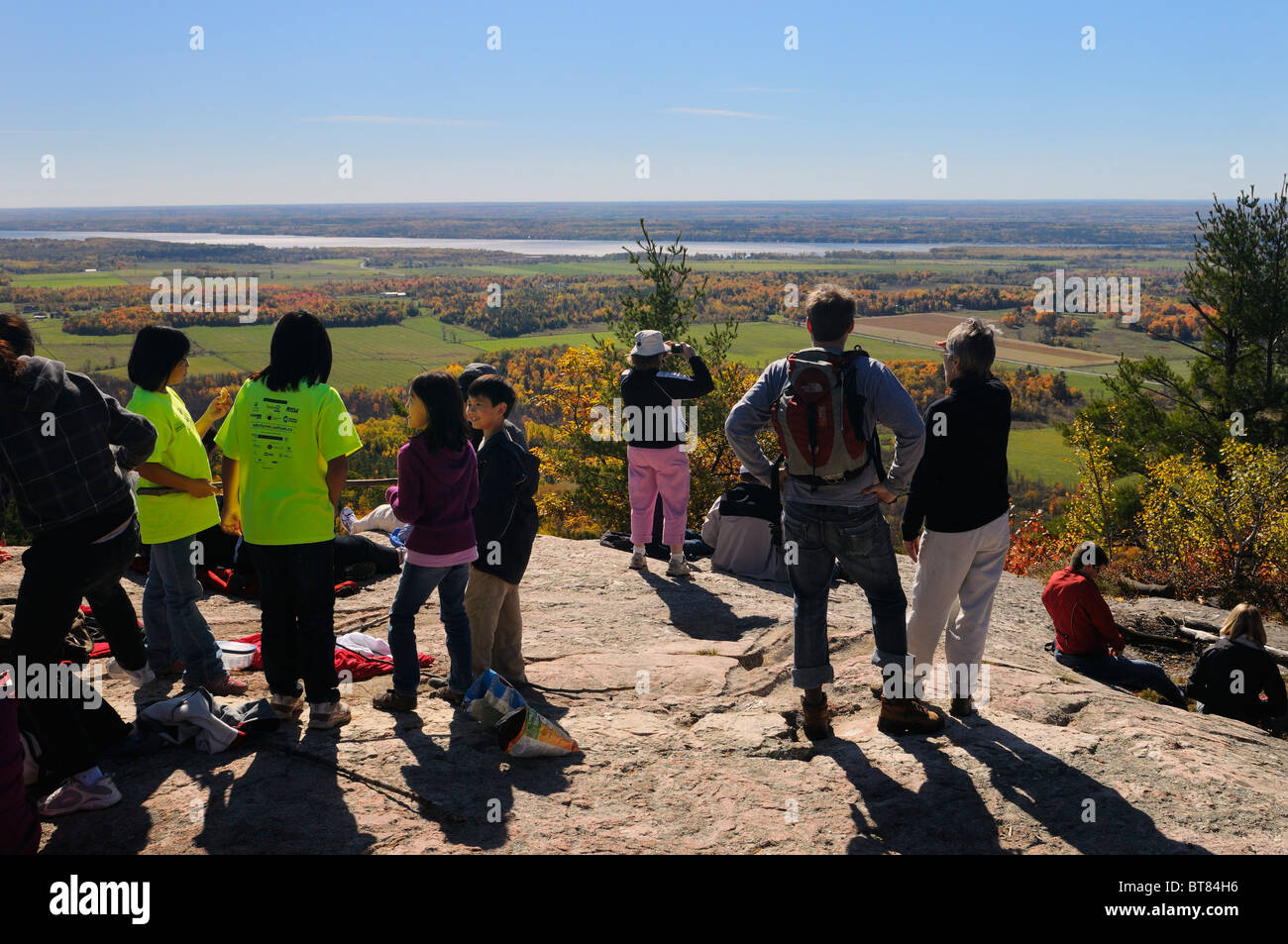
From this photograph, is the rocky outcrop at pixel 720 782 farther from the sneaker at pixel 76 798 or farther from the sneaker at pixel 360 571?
the sneaker at pixel 360 571

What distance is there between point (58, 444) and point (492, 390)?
2.09 metres

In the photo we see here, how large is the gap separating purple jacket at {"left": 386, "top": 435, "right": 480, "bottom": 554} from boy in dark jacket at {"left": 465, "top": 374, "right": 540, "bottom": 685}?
10.4 inches

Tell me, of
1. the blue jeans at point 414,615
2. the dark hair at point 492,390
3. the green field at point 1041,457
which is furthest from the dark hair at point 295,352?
the green field at point 1041,457

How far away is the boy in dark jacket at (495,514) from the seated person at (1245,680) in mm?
5340

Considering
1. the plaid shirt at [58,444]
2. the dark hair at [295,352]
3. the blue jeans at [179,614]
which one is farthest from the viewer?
the blue jeans at [179,614]

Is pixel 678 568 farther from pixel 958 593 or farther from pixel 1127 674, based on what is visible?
pixel 1127 674

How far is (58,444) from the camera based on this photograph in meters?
3.76

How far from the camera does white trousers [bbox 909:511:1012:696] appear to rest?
455 cm

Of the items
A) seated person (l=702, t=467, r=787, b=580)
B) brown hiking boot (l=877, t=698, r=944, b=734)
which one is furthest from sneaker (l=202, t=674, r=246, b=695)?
seated person (l=702, t=467, r=787, b=580)

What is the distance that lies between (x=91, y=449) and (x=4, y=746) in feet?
4.47

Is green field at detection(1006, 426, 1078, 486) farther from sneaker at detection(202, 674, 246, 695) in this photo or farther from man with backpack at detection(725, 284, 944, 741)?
sneaker at detection(202, 674, 246, 695)

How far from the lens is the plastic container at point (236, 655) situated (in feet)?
18.1
